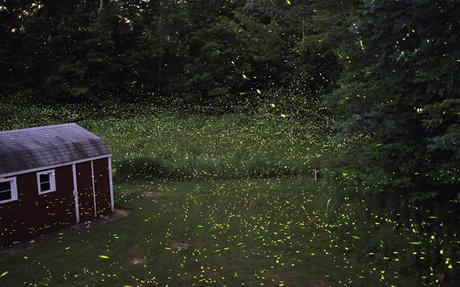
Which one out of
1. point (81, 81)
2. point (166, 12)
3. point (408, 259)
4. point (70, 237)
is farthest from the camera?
point (166, 12)

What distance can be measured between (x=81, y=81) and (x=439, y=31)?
1260 inches

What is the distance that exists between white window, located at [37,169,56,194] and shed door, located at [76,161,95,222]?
3.69 ft

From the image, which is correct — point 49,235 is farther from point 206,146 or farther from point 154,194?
point 206,146

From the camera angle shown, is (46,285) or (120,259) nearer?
(46,285)

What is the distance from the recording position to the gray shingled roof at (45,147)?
1608cm

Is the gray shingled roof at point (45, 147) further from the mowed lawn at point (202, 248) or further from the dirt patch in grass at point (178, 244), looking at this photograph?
the dirt patch in grass at point (178, 244)

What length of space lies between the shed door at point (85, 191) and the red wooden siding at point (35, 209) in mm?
378

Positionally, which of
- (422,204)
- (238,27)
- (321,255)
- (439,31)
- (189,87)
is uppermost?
(238,27)

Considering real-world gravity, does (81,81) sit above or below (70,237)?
above

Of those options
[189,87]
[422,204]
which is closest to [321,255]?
[422,204]

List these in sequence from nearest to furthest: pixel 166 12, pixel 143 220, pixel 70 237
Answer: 1. pixel 70 237
2. pixel 143 220
3. pixel 166 12

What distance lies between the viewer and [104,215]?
19.1 m

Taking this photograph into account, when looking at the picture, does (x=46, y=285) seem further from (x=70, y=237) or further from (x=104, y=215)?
(x=104, y=215)

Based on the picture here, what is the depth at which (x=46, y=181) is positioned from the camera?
16984 millimetres
